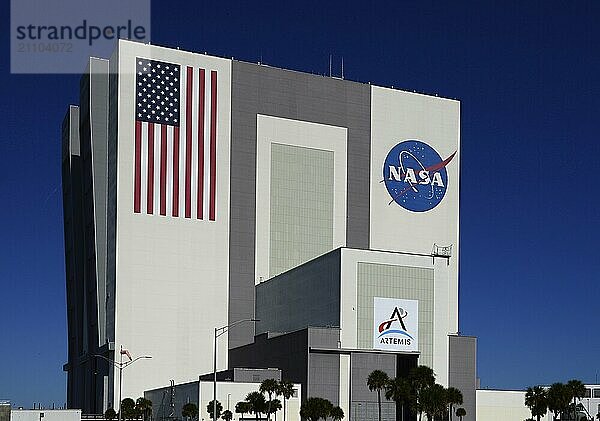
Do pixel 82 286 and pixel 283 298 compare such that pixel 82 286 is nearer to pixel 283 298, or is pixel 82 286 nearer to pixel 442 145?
pixel 283 298

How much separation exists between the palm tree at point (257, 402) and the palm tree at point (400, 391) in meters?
13.1

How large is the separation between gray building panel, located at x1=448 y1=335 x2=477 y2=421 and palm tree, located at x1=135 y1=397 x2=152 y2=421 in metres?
33.7

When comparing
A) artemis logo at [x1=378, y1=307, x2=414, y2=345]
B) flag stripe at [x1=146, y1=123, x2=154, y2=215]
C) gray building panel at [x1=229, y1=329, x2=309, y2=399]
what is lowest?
gray building panel at [x1=229, y1=329, x2=309, y2=399]

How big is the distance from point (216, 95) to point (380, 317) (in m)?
37.0

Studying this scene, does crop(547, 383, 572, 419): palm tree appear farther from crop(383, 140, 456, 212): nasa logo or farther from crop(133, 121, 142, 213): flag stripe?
crop(133, 121, 142, 213): flag stripe

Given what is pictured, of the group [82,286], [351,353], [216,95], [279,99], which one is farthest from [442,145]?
[82,286]

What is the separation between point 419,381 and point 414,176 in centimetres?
4000

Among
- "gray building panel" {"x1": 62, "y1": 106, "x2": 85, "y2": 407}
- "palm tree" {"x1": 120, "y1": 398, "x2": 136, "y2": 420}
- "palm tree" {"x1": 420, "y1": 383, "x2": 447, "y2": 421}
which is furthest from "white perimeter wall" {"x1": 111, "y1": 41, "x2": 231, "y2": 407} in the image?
"palm tree" {"x1": 420, "y1": 383, "x2": 447, "y2": 421}

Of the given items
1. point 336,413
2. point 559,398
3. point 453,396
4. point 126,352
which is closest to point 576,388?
point 559,398

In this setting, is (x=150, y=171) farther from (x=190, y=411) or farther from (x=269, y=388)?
(x=269, y=388)

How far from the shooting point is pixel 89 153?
125562mm

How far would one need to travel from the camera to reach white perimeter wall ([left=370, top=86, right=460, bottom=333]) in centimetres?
12812

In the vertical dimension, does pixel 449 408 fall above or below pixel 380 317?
below

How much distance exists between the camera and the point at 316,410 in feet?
310
